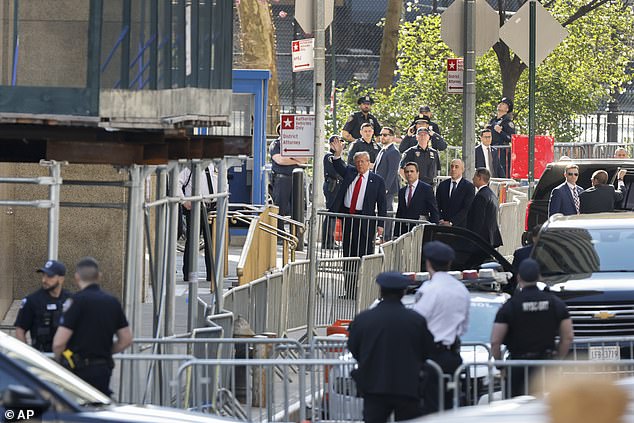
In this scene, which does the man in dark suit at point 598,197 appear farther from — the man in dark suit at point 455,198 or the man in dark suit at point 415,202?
the man in dark suit at point 415,202

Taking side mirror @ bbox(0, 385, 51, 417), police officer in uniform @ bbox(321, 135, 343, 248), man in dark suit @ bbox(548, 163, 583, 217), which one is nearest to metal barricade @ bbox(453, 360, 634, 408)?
Answer: side mirror @ bbox(0, 385, 51, 417)

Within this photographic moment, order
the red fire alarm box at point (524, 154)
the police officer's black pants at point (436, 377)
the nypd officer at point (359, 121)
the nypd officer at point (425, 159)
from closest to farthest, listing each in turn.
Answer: the police officer's black pants at point (436, 377) < the nypd officer at point (425, 159) < the nypd officer at point (359, 121) < the red fire alarm box at point (524, 154)

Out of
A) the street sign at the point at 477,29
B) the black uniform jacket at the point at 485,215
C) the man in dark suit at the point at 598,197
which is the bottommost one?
the black uniform jacket at the point at 485,215

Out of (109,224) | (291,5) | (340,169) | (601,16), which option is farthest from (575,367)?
(291,5)

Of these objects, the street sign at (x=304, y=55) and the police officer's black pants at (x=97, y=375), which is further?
the street sign at (x=304, y=55)

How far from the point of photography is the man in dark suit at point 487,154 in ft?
97.5

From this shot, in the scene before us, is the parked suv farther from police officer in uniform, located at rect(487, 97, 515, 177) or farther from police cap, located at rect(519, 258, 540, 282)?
police cap, located at rect(519, 258, 540, 282)

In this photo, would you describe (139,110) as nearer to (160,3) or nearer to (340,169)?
(160,3)

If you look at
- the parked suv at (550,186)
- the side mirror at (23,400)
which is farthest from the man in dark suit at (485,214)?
the side mirror at (23,400)

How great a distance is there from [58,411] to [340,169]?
51.5ft

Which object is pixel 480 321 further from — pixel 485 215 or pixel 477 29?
pixel 477 29

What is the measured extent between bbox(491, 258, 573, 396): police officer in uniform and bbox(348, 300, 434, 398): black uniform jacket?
1370 millimetres

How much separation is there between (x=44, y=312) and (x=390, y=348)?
8.75 ft

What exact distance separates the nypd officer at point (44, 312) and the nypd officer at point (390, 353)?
2280mm
